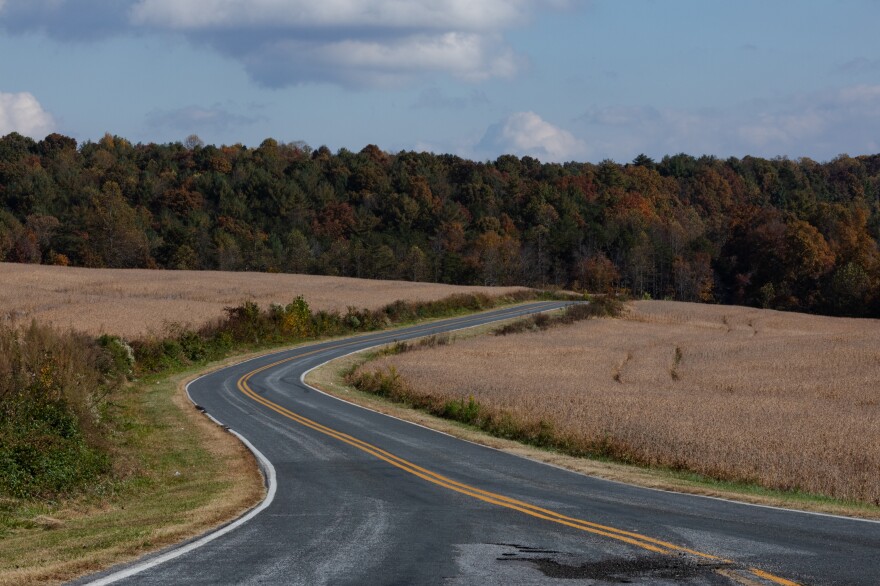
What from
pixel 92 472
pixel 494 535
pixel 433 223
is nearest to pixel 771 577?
pixel 494 535

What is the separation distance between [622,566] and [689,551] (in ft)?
4.14

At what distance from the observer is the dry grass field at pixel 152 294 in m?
56.1

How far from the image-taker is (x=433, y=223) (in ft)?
519

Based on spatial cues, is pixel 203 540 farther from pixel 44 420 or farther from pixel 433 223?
pixel 433 223

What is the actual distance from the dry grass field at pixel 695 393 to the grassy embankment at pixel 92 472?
10.0 metres

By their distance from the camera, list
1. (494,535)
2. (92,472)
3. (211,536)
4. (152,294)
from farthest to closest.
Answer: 1. (152,294)
2. (92,472)
3. (494,535)
4. (211,536)

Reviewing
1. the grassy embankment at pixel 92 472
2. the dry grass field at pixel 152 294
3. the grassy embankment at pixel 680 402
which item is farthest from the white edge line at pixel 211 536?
the dry grass field at pixel 152 294

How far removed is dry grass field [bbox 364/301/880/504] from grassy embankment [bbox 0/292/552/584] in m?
10.0

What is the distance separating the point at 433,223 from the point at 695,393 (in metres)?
123

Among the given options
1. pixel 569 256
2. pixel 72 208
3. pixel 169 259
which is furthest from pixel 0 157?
pixel 569 256

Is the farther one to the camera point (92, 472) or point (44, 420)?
point (44, 420)

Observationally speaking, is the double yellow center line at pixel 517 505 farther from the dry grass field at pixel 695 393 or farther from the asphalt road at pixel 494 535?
the dry grass field at pixel 695 393

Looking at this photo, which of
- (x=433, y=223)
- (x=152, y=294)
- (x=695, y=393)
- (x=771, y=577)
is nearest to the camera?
(x=771, y=577)

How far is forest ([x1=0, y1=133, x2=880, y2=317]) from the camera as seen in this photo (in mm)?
122375
